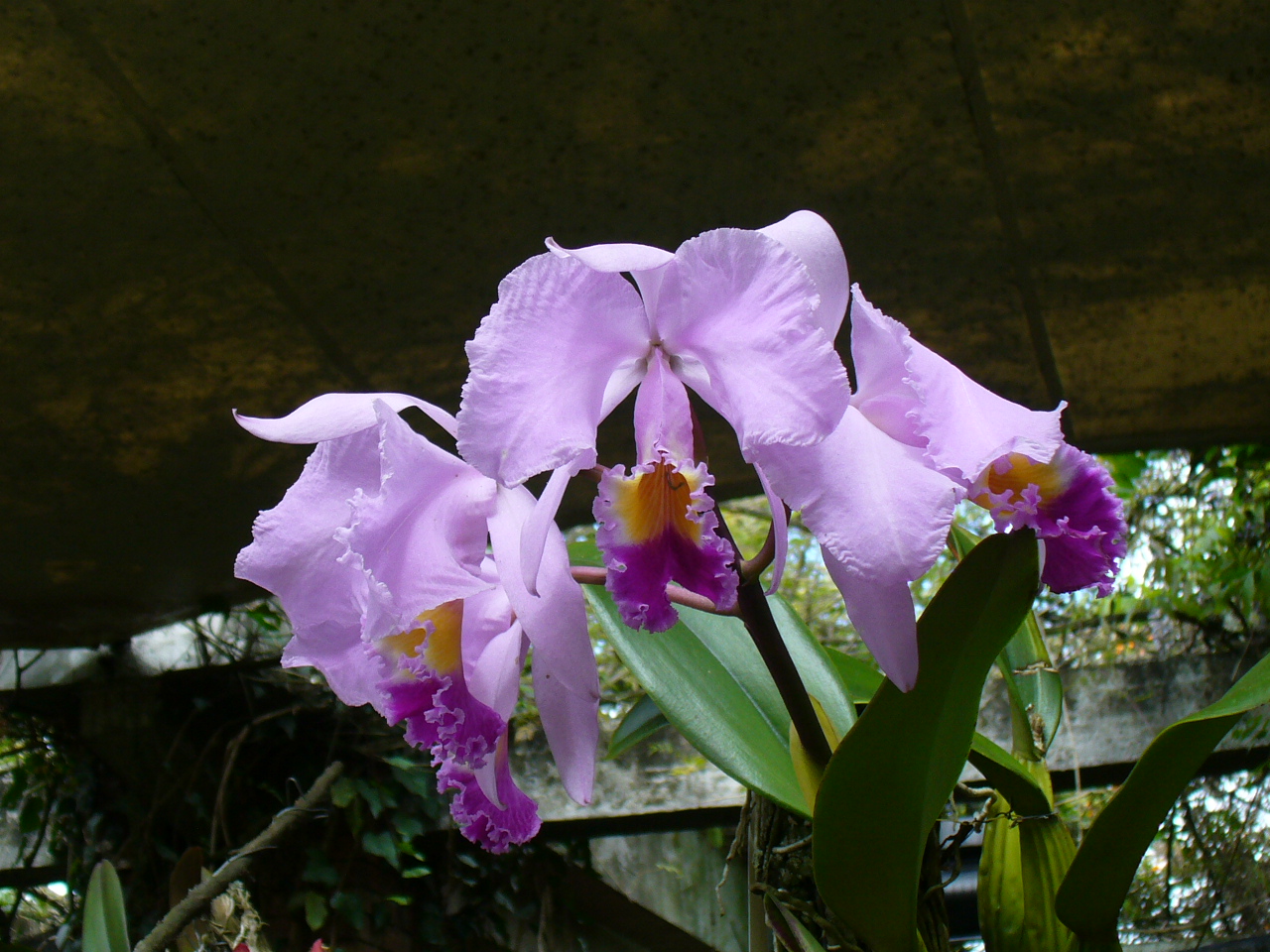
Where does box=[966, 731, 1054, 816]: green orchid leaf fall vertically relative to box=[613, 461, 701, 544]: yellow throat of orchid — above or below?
below

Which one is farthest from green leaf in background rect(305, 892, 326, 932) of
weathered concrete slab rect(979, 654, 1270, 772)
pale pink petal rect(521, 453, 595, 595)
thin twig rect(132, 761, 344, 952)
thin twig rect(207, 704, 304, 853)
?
pale pink petal rect(521, 453, 595, 595)

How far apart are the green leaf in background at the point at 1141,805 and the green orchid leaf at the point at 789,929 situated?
149mm

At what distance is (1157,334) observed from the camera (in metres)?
1.67

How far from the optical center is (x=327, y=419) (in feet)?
1.76

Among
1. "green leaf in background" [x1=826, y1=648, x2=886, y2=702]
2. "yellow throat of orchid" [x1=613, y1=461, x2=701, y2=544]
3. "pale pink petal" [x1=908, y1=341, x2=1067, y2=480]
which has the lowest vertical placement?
"green leaf in background" [x1=826, y1=648, x2=886, y2=702]

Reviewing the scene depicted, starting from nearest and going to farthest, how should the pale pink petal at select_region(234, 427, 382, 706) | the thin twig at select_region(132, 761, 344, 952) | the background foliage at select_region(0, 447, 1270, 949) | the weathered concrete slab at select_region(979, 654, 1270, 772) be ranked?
the pale pink petal at select_region(234, 427, 382, 706)
the thin twig at select_region(132, 761, 344, 952)
the weathered concrete slab at select_region(979, 654, 1270, 772)
the background foliage at select_region(0, 447, 1270, 949)

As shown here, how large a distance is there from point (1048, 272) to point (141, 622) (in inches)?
86.4

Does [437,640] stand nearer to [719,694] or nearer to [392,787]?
[719,694]

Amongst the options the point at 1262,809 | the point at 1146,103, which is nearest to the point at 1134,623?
the point at 1262,809

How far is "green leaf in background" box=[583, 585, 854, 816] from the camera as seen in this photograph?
601 mm

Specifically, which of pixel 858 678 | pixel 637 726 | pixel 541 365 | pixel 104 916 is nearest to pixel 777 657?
pixel 541 365

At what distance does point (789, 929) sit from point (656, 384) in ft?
1.10

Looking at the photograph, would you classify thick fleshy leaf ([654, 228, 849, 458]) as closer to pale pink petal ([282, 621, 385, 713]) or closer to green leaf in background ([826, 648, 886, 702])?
pale pink petal ([282, 621, 385, 713])

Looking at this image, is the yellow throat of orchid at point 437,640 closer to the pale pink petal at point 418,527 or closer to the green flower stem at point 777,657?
the pale pink petal at point 418,527
